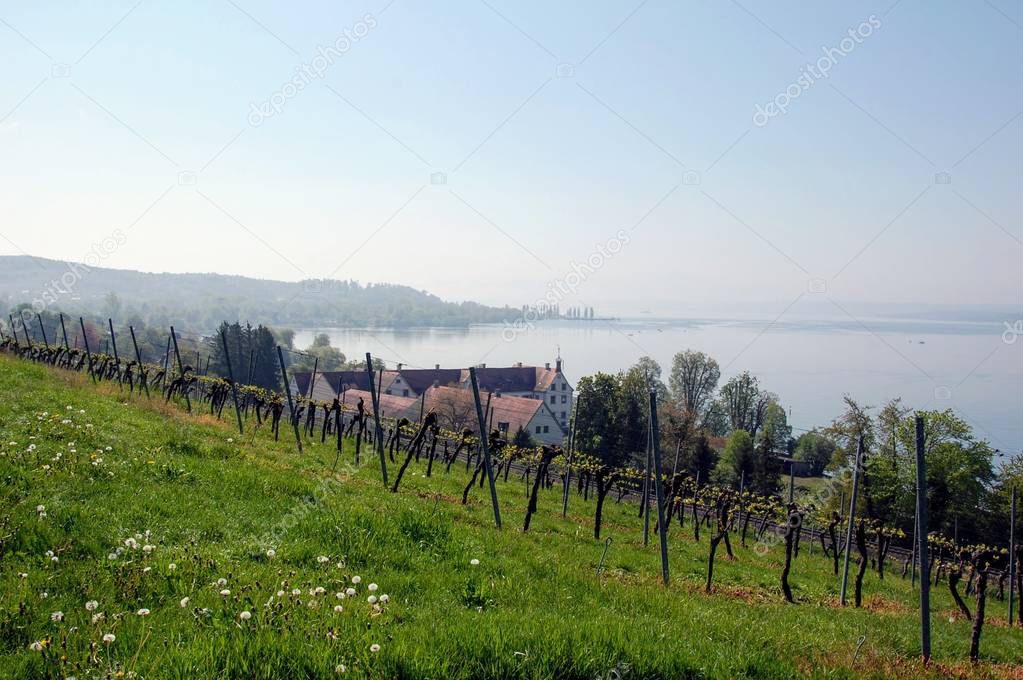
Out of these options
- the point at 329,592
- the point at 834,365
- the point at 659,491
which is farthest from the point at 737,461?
the point at 834,365

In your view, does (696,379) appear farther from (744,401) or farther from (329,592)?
(329,592)

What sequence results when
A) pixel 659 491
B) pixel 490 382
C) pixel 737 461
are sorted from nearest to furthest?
1. pixel 659 491
2. pixel 737 461
3. pixel 490 382

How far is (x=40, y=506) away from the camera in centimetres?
665

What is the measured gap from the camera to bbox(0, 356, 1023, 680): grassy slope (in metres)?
4.68

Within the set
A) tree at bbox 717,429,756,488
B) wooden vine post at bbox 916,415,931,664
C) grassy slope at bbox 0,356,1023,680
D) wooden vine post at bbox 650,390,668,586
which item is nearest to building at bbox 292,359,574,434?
tree at bbox 717,429,756,488

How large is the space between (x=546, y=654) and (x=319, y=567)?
9.65 ft

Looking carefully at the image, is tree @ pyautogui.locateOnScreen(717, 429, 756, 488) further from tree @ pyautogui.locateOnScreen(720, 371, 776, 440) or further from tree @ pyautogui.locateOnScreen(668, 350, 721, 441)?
tree @ pyautogui.locateOnScreen(668, 350, 721, 441)

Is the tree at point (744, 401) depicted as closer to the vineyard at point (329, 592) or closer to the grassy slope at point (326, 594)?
the vineyard at point (329, 592)

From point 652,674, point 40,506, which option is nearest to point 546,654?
point 652,674

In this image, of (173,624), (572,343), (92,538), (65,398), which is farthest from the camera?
(572,343)

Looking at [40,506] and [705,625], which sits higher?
[40,506]

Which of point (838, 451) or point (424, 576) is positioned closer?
point (424, 576)

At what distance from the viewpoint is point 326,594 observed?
6.03m

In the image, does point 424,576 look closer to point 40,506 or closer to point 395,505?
point 395,505
